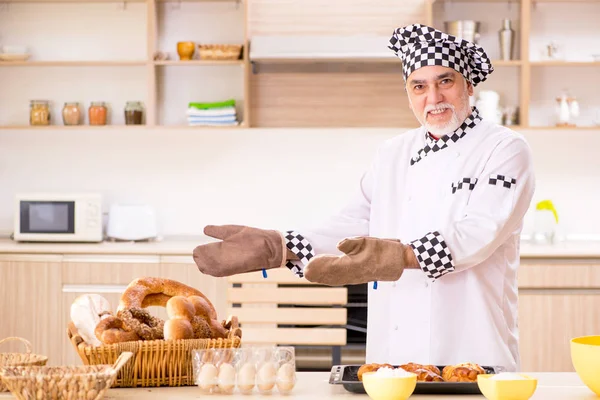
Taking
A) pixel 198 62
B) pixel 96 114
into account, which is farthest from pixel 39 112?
pixel 198 62

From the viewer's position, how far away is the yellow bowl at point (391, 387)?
1647 millimetres

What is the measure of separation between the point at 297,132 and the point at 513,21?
1351mm

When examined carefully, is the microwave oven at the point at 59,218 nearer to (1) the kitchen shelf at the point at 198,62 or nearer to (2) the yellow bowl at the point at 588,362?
(1) the kitchen shelf at the point at 198,62

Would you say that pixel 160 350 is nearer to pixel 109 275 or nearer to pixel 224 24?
pixel 109 275

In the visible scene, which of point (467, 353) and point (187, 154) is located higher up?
point (187, 154)

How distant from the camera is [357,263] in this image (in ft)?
5.83

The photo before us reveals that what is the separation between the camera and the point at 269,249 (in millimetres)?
2104

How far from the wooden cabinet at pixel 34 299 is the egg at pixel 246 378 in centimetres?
285

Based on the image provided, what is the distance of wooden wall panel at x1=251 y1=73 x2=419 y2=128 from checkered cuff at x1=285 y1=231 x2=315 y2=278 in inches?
108

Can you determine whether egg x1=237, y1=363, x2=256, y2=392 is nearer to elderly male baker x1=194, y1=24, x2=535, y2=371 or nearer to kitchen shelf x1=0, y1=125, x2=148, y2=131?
elderly male baker x1=194, y1=24, x2=535, y2=371

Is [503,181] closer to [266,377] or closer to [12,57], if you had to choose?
[266,377]

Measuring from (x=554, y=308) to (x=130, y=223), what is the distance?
2.23 metres

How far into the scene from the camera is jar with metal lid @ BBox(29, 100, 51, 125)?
4793mm

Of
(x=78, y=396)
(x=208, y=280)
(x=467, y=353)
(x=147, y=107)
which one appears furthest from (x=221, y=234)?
(x=147, y=107)
